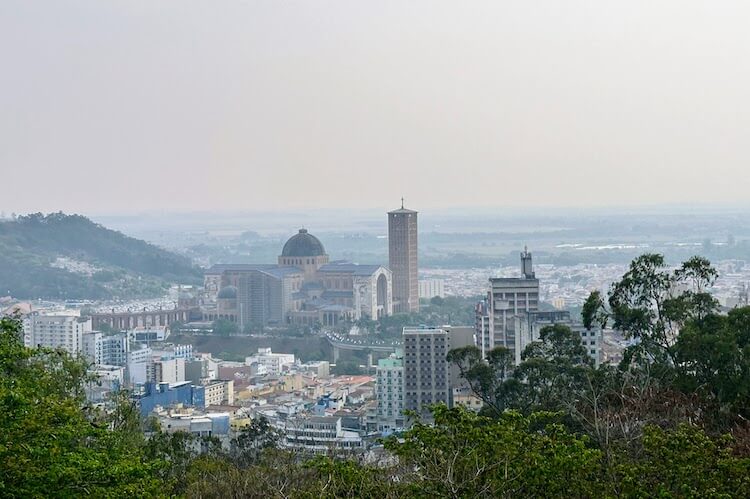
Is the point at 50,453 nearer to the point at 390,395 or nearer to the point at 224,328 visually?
the point at 390,395

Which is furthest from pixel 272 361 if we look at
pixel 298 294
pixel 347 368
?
pixel 298 294

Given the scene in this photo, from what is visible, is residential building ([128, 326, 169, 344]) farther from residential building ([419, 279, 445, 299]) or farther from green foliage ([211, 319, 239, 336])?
residential building ([419, 279, 445, 299])

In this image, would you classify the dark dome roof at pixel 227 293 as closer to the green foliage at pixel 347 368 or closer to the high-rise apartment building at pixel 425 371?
the green foliage at pixel 347 368

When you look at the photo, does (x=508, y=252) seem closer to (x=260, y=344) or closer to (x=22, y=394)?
(x=260, y=344)

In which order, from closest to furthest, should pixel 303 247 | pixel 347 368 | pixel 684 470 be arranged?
pixel 684 470 → pixel 347 368 → pixel 303 247

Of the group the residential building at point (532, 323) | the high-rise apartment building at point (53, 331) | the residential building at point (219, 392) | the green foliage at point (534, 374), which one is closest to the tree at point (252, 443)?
the green foliage at point (534, 374)

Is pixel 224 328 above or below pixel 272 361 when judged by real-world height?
above

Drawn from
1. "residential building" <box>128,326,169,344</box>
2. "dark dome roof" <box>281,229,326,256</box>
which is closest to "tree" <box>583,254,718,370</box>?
"residential building" <box>128,326,169,344</box>

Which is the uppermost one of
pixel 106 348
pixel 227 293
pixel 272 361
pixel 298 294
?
pixel 227 293

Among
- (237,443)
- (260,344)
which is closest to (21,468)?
(237,443)
